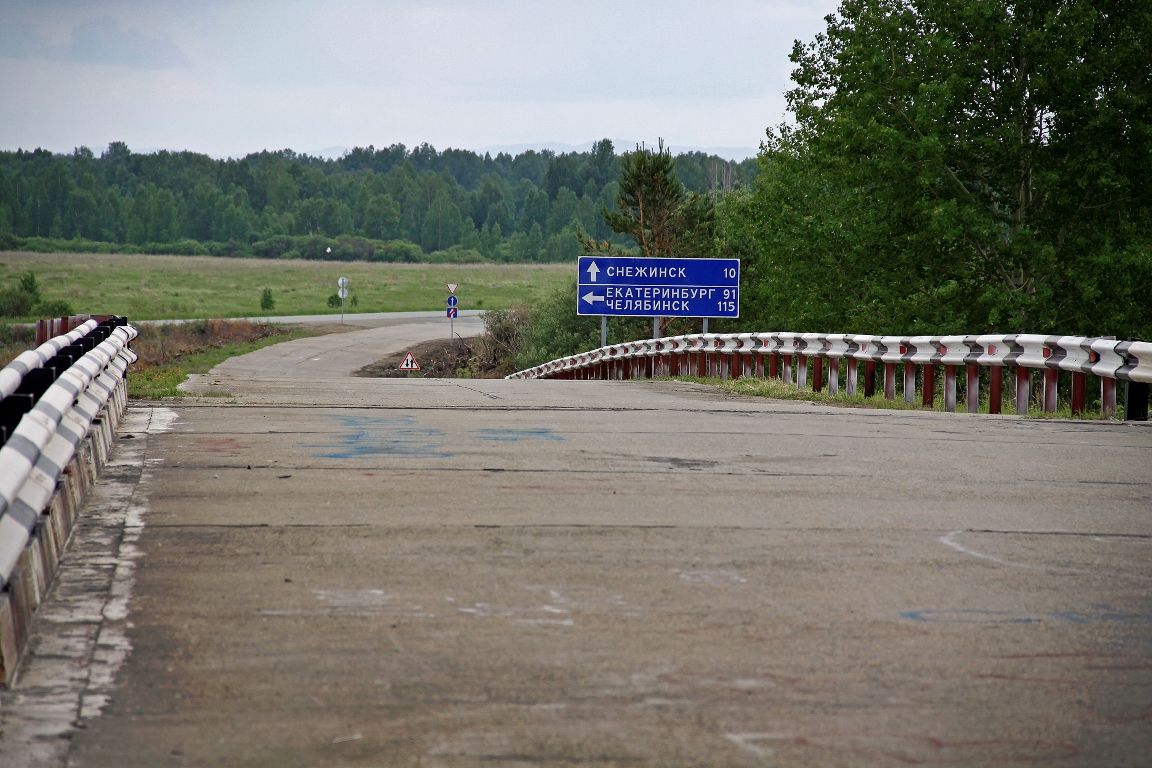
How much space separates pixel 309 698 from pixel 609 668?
1.05 meters

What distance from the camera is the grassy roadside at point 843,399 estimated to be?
570 inches

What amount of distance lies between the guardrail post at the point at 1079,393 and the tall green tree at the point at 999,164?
669 inches

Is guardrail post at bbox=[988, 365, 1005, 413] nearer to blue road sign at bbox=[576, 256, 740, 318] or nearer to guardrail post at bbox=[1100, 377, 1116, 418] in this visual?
guardrail post at bbox=[1100, 377, 1116, 418]

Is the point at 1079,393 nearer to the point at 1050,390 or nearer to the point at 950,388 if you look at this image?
the point at 1050,390

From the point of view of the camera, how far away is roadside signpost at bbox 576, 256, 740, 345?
3609cm

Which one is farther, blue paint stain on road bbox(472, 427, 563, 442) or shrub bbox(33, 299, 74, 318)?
shrub bbox(33, 299, 74, 318)

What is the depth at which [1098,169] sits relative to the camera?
103 ft

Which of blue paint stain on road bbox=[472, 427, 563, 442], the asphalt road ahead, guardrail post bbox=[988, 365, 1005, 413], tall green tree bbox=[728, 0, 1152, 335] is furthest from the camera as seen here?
tall green tree bbox=[728, 0, 1152, 335]

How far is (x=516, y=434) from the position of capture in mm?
10828

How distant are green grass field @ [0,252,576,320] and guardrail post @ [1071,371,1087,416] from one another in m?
47.9

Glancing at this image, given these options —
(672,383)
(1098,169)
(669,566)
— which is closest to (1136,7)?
(1098,169)

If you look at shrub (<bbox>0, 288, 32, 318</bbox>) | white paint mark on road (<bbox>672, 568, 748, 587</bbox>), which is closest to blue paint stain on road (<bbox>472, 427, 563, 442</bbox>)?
white paint mark on road (<bbox>672, 568, 748, 587</bbox>)

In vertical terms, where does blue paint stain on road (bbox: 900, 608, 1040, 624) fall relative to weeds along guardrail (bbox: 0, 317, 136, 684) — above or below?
below

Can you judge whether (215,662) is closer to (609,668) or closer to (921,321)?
(609,668)
